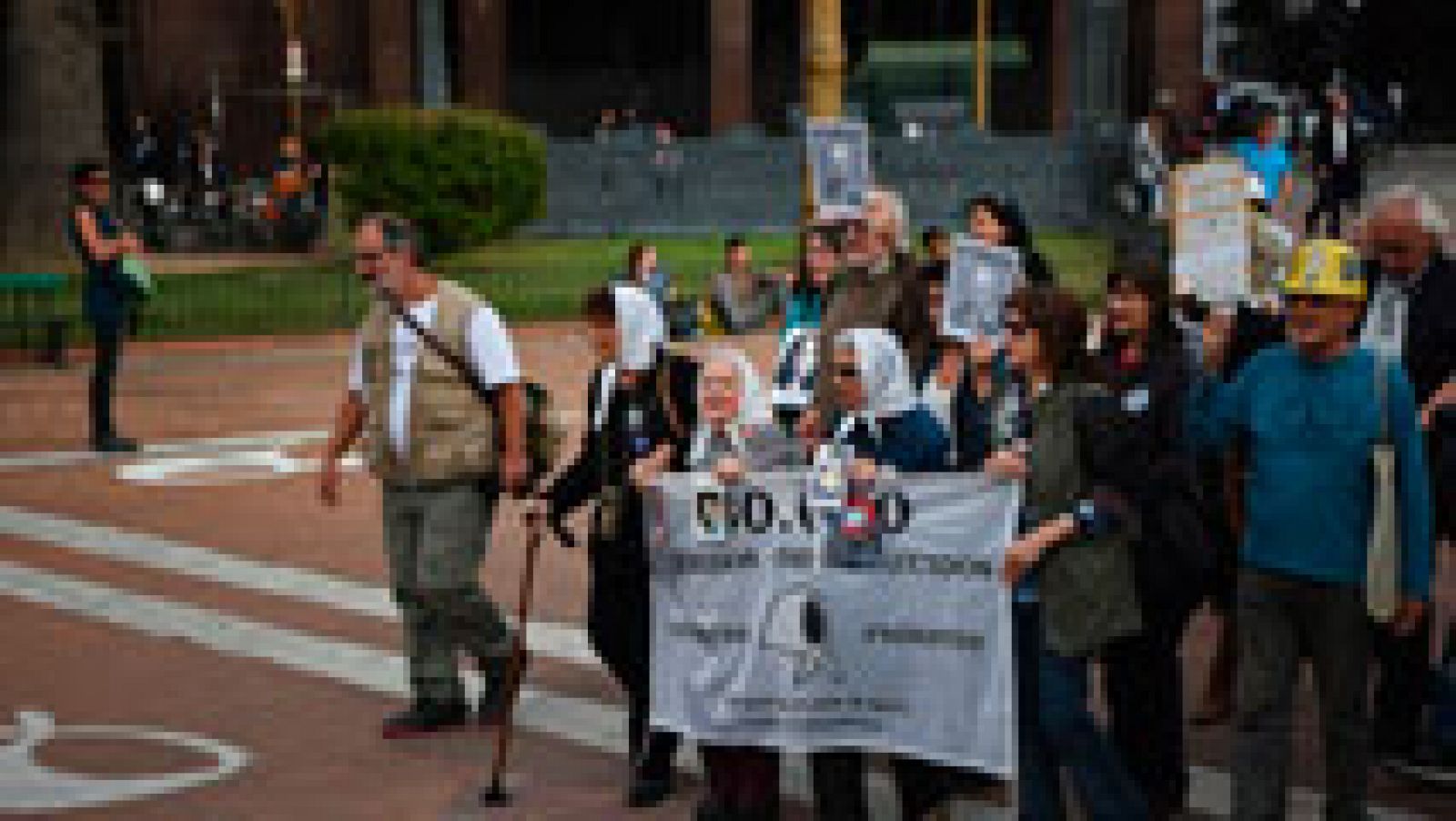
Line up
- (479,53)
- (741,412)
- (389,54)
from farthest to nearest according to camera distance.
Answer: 1. (479,53)
2. (389,54)
3. (741,412)

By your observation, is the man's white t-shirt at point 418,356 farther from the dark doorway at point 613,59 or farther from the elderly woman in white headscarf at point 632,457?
the dark doorway at point 613,59

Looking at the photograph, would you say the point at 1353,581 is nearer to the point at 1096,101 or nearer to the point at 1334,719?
the point at 1334,719

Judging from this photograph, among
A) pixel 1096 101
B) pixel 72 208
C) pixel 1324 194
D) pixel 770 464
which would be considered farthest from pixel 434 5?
pixel 770 464

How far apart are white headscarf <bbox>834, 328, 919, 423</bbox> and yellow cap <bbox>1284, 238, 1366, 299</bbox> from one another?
45.7 inches

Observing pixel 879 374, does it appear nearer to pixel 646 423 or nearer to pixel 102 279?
pixel 646 423

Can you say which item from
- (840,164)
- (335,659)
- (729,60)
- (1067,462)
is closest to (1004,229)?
(840,164)

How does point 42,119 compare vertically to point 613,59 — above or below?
below

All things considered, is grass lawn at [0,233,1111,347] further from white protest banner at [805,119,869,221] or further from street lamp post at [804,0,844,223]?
white protest banner at [805,119,869,221]

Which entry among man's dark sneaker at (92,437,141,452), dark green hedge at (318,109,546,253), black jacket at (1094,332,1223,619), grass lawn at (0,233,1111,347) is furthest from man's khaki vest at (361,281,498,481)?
dark green hedge at (318,109,546,253)

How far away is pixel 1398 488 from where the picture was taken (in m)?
6.07

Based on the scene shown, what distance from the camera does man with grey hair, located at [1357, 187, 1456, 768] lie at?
7.38m

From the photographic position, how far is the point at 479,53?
4188 cm

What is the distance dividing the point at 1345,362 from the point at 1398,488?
375mm

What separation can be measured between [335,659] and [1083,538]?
13.6 ft
